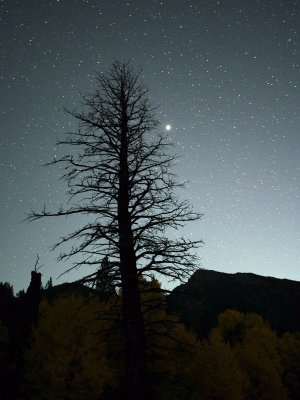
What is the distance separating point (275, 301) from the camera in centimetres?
11612

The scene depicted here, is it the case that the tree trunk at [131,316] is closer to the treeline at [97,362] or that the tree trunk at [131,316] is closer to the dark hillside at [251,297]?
the treeline at [97,362]

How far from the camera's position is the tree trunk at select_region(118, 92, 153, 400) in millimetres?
4917

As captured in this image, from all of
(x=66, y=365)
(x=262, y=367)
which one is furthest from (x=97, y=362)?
(x=262, y=367)

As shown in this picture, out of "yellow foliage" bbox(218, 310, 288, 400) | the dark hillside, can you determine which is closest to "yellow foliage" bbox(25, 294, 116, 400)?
"yellow foliage" bbox(218, 310, 288, 400)

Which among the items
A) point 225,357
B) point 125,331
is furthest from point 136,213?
point 225,357

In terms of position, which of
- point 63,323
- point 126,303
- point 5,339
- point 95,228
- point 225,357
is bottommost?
point 225,357

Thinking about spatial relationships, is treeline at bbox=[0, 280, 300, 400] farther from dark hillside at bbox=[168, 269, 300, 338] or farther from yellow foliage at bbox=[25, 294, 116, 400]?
dark hillside at bbox=[168, 269, 300, 338]

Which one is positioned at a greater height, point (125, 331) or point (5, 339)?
point (125, 331)

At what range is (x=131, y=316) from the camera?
5.36 m

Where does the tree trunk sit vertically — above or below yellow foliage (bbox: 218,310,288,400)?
above

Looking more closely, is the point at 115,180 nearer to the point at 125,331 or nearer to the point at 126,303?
the point at 126,303

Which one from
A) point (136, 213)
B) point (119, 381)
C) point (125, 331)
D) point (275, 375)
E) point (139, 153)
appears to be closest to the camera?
point (125, 331)

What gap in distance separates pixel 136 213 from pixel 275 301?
12776 cm

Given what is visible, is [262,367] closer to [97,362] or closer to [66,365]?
[97,362]
